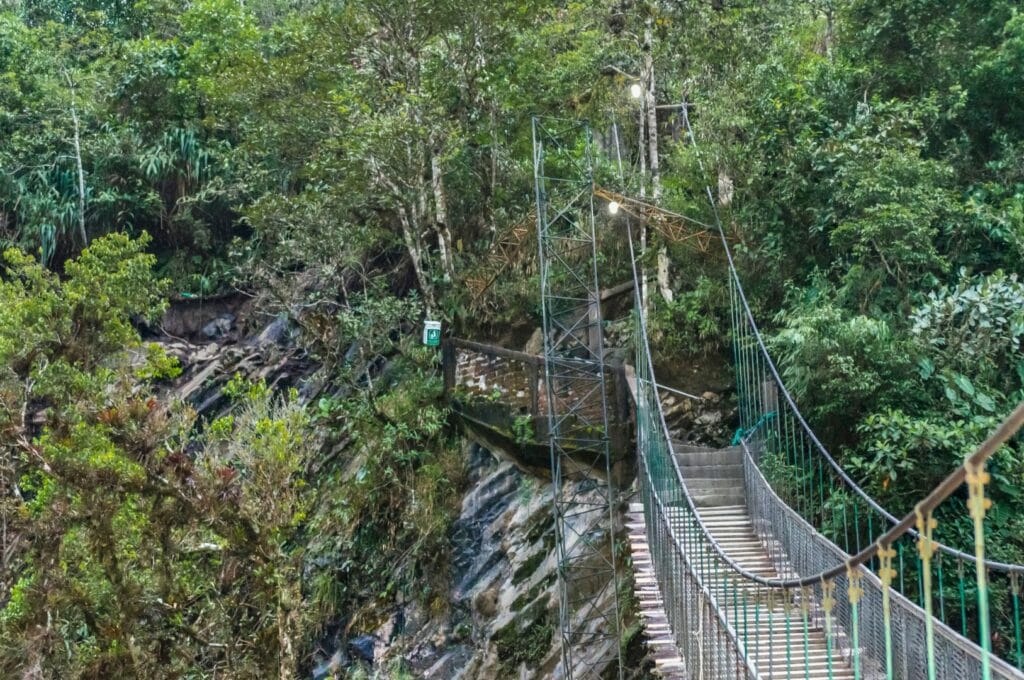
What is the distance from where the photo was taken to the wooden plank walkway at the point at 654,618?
15.0 feet

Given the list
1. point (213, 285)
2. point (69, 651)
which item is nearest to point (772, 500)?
point (69, 651)

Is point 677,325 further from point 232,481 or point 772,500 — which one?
point 232,481

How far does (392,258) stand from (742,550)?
7.82 meters

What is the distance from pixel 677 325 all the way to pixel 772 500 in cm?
333

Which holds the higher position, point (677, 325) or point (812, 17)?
point (812, 17)

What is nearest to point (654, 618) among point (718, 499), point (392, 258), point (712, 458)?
point (718, 499)

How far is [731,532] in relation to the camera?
590cm

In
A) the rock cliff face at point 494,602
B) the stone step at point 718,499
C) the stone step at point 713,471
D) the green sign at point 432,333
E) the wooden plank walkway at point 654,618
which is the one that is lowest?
the rock cliff face at point 494,602

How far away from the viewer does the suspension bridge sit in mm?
3324

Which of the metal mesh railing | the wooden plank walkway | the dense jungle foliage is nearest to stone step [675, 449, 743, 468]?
the metal mesh railing

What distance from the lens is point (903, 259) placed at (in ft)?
22.4

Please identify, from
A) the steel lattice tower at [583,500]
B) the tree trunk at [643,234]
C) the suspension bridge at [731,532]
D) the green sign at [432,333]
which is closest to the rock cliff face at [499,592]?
the steel lattice tower at [583,500]

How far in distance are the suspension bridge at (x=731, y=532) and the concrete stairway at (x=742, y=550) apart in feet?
0.04

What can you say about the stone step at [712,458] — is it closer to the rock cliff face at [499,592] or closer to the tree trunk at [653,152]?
the rock cliff face at [499,592]
